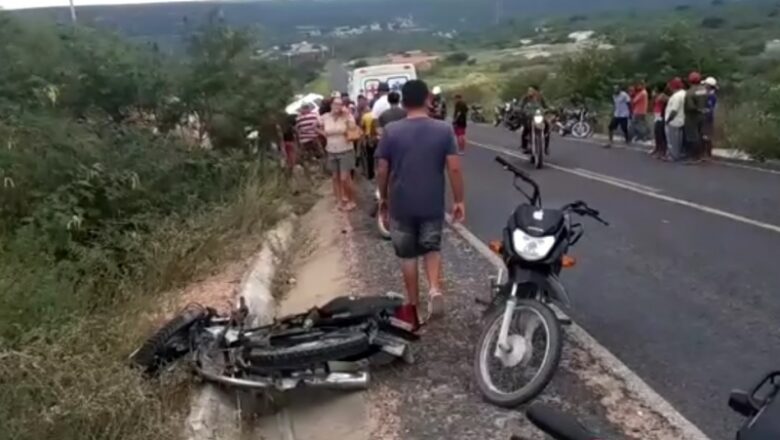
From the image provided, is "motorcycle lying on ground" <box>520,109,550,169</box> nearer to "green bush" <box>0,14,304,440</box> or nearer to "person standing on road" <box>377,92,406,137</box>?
"green bush" <box>0,14,304,440</box>

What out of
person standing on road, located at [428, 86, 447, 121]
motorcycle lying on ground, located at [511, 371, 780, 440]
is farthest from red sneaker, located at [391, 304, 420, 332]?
person standing on road, located at [428, 86, 447, 121]

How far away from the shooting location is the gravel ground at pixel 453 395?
18.9 feet

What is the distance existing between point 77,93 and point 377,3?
525ft

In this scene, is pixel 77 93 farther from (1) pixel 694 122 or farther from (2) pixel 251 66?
(1) pixel 694 122

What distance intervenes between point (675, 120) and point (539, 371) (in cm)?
1447

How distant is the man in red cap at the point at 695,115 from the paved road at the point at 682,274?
189cm

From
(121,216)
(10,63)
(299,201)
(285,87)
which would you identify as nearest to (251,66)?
(285,87)

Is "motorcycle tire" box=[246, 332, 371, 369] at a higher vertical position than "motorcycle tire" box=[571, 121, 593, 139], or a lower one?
higher

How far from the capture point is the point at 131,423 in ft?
16.8

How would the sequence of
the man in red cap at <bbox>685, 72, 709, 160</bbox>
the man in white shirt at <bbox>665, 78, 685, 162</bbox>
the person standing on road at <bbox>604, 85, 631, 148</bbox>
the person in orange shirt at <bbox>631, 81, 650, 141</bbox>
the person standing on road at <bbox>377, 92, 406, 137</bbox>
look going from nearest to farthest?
the person standing on road at <bbox>377, 92, 406, 137</bbox> < the man in red cap at <bbox>685, 72, 709, 160</bbox> < the man in white shirt at <bbox>665, 78, 685, 162</bbox> < the person in orange shirt at <bbox>631, 81, 650, 141</bbox> < the person standing on road at <bbox>604, 85, 631, 148</bbox>

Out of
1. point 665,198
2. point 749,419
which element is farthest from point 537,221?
point 665,198

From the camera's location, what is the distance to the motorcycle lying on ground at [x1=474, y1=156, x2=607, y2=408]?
234 inches

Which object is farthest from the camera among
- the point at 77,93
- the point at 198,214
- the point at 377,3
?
the point at 377,3

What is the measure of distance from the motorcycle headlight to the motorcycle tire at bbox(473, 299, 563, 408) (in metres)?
0.27
